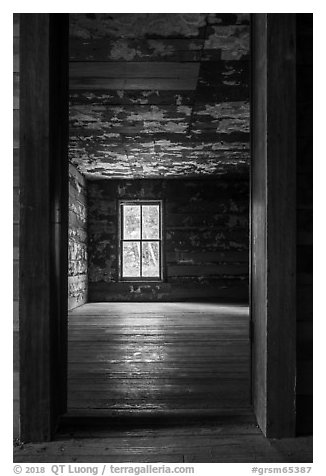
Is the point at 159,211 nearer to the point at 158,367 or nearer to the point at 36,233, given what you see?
the point at 158,367

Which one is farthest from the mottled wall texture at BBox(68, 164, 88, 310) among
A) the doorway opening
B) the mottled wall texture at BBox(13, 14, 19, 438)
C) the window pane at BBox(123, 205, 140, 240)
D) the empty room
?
the mottled wall texture at BBox(13, 14, 19, 438)

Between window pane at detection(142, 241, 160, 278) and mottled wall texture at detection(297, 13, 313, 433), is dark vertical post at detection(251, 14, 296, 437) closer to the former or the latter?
→ mottled wall texture at detection(297, 13, 313, 433)

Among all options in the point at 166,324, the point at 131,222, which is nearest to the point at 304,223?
the point at 166,324

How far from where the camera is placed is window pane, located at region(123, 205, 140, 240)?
33.2 ft

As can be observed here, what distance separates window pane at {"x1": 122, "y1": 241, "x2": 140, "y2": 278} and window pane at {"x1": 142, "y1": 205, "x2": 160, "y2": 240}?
32 centimetres

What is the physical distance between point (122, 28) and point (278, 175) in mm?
2330

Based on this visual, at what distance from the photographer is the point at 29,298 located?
197 centimetres

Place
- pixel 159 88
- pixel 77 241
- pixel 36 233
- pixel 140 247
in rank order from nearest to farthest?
pixel 36 233 → pixel 159 88 → pixel 77 241 → pixel 140 247

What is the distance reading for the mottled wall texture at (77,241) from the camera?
27.9ft

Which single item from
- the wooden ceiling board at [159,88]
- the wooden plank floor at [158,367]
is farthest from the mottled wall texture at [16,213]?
the wooden ceiling board at [159,88]

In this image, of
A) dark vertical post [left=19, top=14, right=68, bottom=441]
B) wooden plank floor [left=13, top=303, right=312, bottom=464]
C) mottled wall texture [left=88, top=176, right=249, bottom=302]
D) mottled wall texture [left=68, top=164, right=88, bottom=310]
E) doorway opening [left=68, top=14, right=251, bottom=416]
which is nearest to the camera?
wooden plank floor [left=13, top=303, right=312, bottom=464]

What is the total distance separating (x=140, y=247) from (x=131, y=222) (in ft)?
1.97

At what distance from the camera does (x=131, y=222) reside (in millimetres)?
10188
